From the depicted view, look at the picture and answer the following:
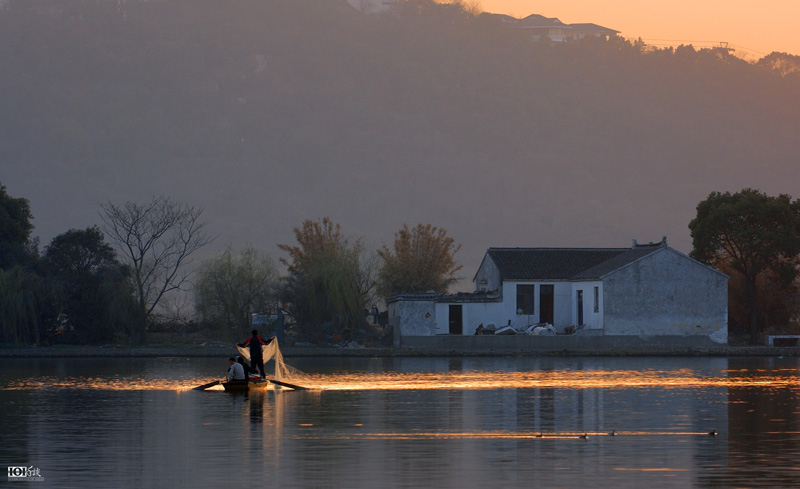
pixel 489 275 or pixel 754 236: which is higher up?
pixel 754 236

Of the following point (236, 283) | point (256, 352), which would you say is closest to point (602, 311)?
point (236, 283)

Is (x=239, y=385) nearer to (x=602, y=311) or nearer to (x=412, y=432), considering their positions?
(x=412, y=432)

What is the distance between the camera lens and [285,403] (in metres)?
29.0

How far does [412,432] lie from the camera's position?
22.0 metres

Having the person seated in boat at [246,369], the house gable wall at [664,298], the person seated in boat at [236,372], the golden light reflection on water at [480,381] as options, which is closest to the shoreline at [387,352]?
the house gable wall at [664,298]

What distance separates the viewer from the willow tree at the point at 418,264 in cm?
8181

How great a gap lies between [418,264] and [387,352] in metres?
29.7

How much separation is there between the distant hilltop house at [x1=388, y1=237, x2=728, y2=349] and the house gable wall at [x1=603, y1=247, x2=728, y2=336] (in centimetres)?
5

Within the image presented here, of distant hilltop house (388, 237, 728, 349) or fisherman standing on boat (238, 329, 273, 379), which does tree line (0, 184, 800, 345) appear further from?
fisherman standing on boat (238, 329, 273, 379)

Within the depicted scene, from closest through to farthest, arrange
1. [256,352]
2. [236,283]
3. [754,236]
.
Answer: [256,352] < [236,283] < [754,236]

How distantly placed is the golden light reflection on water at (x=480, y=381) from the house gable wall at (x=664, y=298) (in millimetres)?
18700

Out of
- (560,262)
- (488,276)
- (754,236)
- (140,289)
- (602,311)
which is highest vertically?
→ (754,236)

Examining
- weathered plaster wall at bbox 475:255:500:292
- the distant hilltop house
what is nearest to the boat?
the distant hilltop house

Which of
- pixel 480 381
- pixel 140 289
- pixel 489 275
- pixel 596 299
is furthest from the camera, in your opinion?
pixel 489 275
